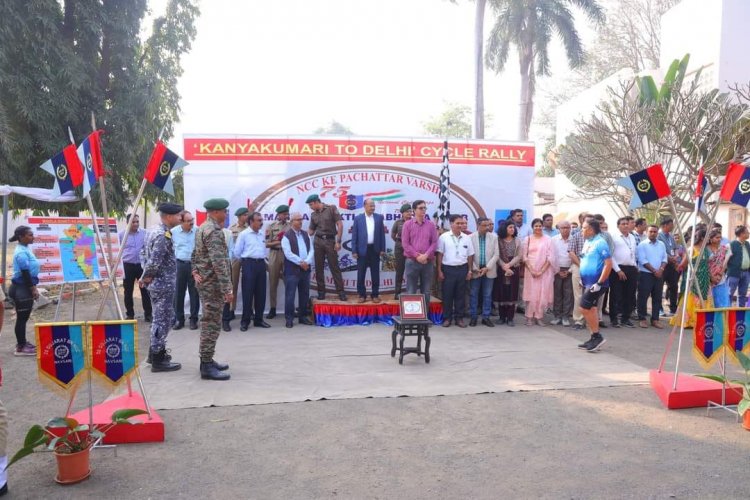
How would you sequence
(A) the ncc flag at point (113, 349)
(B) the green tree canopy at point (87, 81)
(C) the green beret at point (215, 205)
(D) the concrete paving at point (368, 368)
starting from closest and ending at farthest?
(A) the ncc flag at point (113, 349)
(D) the concrete paving at point (368, 368)
(C) the green beret at point (215, 205)
(B) the green tree canopy at point (87, 81)

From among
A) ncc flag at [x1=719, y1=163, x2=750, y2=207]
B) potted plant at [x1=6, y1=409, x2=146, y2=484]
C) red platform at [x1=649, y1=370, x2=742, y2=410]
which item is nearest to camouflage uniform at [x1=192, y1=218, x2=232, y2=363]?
Result: potted plant at [x1=6, y1=409, x2=146, y2=484]

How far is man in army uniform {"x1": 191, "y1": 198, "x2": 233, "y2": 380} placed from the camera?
5.35 metres

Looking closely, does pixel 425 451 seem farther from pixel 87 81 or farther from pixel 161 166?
pixel 87 81

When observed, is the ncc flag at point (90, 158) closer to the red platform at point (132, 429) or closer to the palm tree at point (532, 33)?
the red platform at point (132, 429)

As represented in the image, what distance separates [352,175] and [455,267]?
2397 mm

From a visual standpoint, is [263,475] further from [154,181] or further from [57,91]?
[57,91]

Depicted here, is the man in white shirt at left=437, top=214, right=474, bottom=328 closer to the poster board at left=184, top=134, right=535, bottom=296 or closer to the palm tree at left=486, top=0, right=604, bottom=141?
the poster board at left=184, top=134, right=535, bottom=296

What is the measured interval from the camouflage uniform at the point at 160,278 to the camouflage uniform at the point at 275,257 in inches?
108

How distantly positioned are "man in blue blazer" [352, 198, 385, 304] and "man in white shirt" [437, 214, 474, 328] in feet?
3.26

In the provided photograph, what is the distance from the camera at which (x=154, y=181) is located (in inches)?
175

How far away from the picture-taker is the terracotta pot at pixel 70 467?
3.32 meters

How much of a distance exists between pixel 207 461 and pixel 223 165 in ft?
19.8

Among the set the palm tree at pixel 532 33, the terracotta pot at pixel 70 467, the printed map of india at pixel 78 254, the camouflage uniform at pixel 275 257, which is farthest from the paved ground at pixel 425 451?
the palm tree at pixel 532 33

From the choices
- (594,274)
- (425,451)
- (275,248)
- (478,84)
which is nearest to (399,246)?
(275,248)
